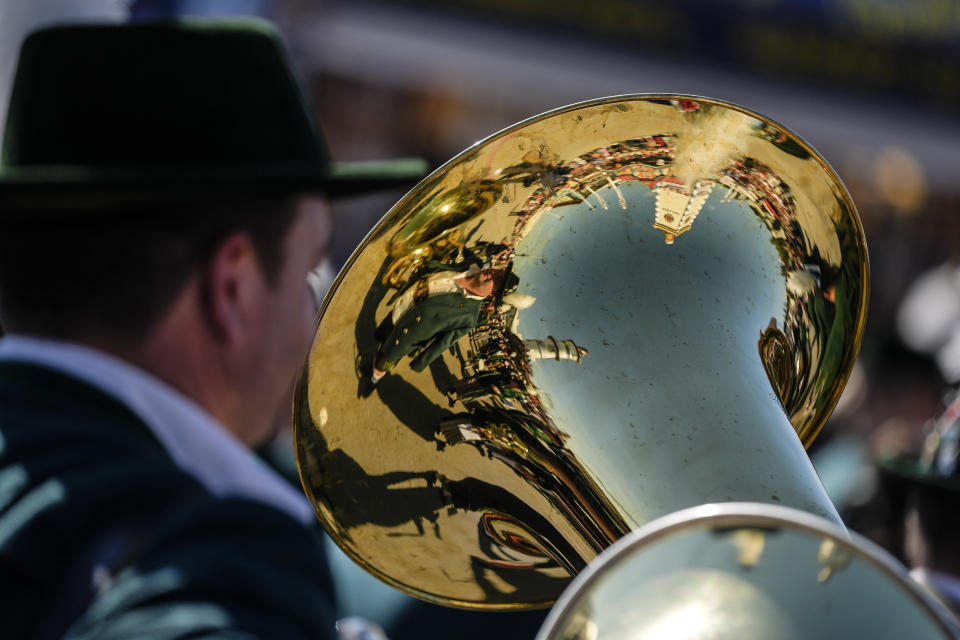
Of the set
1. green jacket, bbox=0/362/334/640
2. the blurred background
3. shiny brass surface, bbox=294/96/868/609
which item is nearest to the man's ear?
green jacket, bbox=0/362/334/640

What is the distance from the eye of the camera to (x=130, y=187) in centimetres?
142

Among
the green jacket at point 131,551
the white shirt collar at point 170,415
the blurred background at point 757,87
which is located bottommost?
the blurred background at point 757,87

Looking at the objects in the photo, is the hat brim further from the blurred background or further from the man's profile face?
the blurred background

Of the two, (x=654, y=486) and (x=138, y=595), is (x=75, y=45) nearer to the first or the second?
(x=138, y=595)

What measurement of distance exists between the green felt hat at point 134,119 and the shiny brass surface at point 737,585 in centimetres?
100

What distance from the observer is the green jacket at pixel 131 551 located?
999mm

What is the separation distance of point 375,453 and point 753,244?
477 mm

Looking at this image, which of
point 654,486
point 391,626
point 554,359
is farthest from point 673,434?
point 391,626

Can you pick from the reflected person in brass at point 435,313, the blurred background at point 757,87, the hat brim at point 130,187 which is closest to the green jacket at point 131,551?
the reflected person in brass at point 435,313

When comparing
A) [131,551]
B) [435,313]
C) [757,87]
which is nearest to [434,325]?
[435,313]

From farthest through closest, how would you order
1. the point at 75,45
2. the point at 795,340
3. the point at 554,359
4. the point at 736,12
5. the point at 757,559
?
1. the point at 736,12
2. the point at 75,45
3. the point at 795,340
4. the point at 554,359
5. the point at 757,559

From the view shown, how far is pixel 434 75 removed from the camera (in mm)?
7777

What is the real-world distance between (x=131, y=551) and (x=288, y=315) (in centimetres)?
65

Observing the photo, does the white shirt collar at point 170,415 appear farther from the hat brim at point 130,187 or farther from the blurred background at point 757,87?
the blurred background at point 757,87
